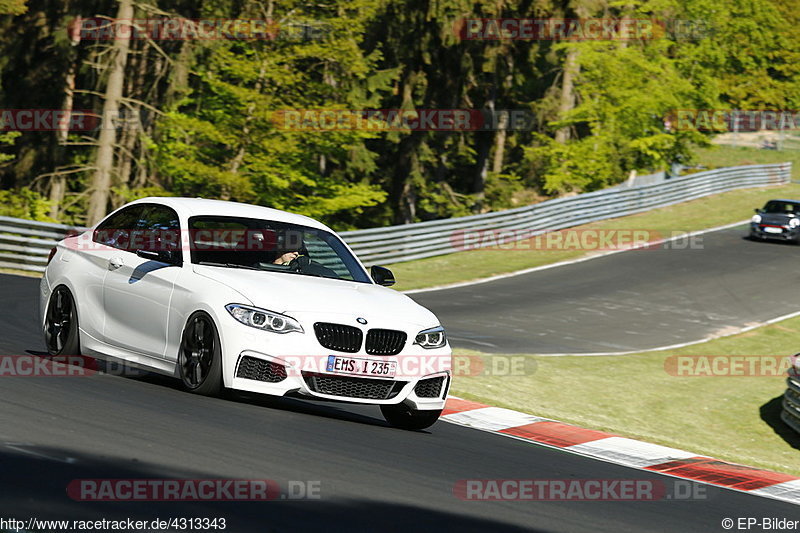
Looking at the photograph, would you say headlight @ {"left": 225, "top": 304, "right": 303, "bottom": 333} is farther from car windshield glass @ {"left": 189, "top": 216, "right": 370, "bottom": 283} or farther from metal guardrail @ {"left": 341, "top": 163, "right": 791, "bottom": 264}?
metal guardrail @ {"left": 341, "top": 163, "right": 791, "bottom": 264}

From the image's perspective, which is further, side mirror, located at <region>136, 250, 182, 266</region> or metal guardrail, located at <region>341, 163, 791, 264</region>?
metal guardrail, located at <region>341, 163, 791, 264</region>

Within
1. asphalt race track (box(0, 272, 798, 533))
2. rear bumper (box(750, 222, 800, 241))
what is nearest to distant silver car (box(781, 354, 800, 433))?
asphalt race track (box(0, 272, 798, 533))

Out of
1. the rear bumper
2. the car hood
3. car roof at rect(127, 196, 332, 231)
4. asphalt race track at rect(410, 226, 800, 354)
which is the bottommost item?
asphalt race track at rect(410, 226, 800, 354)

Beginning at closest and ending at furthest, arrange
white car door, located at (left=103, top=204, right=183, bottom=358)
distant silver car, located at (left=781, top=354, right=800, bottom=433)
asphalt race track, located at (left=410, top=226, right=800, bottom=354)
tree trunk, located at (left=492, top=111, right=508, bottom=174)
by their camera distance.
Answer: white car door, located at (left=103, top=204, right=183, bottom=358)
distant silver car, located at (left=781, top=354, right=800, bottom=433)
asphalt race track, located at (left=410, top=226, right=800, bottom=354)
tree trunk, located at (left=492, top=111, right=508, bottom=174)

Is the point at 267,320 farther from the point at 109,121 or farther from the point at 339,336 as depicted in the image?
the point at 109,121

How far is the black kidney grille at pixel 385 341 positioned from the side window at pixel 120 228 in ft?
8.34

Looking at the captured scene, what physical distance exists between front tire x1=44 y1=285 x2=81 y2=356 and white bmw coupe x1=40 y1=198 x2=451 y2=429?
0.04 feet

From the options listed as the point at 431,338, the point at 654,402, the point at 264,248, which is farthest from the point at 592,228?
the point at 431,338

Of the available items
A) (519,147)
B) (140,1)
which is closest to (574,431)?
(140,1)

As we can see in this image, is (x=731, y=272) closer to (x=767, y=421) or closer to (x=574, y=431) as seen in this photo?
(x=767, y=421)

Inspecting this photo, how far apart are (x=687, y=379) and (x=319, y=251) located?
9.56m

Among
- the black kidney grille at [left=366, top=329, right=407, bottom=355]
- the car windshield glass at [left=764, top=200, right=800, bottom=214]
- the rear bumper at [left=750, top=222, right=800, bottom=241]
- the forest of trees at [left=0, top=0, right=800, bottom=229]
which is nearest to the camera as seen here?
the black kidney grille at [left=366, top=329, right=407, bottom=355]

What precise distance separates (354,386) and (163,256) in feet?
6.33

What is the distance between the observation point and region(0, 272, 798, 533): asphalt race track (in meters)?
5.49
